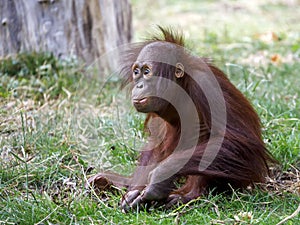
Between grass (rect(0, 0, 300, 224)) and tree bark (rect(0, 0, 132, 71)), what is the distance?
0.57 ft

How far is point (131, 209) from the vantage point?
298 centimetres

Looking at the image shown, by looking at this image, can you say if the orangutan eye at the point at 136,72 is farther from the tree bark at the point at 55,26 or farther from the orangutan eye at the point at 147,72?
the tree bark at the point at 55,26

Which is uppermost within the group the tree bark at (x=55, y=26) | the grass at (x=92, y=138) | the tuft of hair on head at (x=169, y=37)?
the tuft of hair on head at (x=169, y=37)

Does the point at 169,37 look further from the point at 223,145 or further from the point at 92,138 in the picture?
the point at 92,138

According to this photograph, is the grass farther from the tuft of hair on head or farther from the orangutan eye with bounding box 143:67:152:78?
the tuft of hair on head

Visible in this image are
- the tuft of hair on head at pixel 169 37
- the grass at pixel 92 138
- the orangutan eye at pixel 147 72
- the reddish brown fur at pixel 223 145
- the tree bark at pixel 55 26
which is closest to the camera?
the grass at pixel 92 138

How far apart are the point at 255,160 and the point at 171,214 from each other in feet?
1.93

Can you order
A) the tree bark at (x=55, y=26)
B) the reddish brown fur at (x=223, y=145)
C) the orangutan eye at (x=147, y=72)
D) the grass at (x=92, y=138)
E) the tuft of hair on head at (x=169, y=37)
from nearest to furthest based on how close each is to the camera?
the grass at (x=92, y=138) < the reddish brown fur at (x=223, y=145) < the orangutan eye at (x=147, y=72) < the tuft of hair on head at (x=169, y=37) < the tree bark at (x=55, y=26)

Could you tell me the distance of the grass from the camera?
115 inches

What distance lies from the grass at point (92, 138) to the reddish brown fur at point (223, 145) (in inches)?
3.9

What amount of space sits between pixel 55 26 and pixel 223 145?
2749mm

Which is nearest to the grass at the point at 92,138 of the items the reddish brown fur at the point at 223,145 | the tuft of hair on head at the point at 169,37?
the reddish brown fur at the point at 223,145

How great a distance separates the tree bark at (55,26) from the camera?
536 centimetres

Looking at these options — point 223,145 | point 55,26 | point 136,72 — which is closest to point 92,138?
point 136,72
